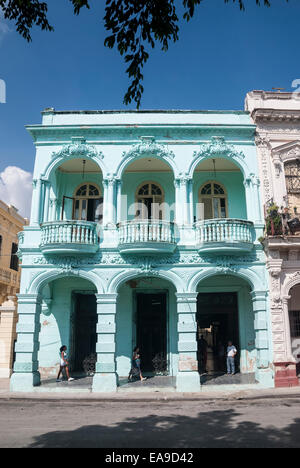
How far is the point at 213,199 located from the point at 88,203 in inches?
202

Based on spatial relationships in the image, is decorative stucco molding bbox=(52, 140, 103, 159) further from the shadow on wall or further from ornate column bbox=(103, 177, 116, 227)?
the shadow on wall

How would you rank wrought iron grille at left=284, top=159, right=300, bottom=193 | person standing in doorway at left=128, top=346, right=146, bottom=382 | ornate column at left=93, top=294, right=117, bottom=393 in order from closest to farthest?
ornate column at left=93, top=294, right=117, bottom=393 < person standing in doorway at left=128, top=346, right=146, bottom=382 < wrought iron grille at left=284, top=159, right=300, bottom=193

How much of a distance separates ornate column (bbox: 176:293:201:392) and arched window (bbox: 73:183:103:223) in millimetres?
5090

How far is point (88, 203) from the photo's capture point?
15.4 meters

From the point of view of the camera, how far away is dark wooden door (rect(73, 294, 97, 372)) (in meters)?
14.8

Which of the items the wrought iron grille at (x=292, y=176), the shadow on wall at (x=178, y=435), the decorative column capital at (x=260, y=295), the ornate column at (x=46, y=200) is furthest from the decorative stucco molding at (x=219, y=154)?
the shadow on wall at (x=178, y=435)

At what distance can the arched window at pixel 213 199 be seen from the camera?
14.9 meters

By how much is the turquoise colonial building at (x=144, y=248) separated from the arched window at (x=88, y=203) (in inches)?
1.7

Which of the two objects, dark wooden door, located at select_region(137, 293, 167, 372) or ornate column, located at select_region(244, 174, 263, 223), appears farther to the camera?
dark wooden door, located at select_region(137, 293, 167, 372)

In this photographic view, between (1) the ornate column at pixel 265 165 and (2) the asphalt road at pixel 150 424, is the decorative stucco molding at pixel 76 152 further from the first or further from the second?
(2) the asphalt road at pixel 150 424

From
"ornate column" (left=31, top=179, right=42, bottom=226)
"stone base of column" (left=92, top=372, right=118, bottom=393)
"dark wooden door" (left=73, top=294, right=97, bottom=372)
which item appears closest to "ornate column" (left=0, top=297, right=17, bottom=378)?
"dark wooden door" (left=73, top=294, right=97, bottom=372)

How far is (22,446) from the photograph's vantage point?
6.21 meters
